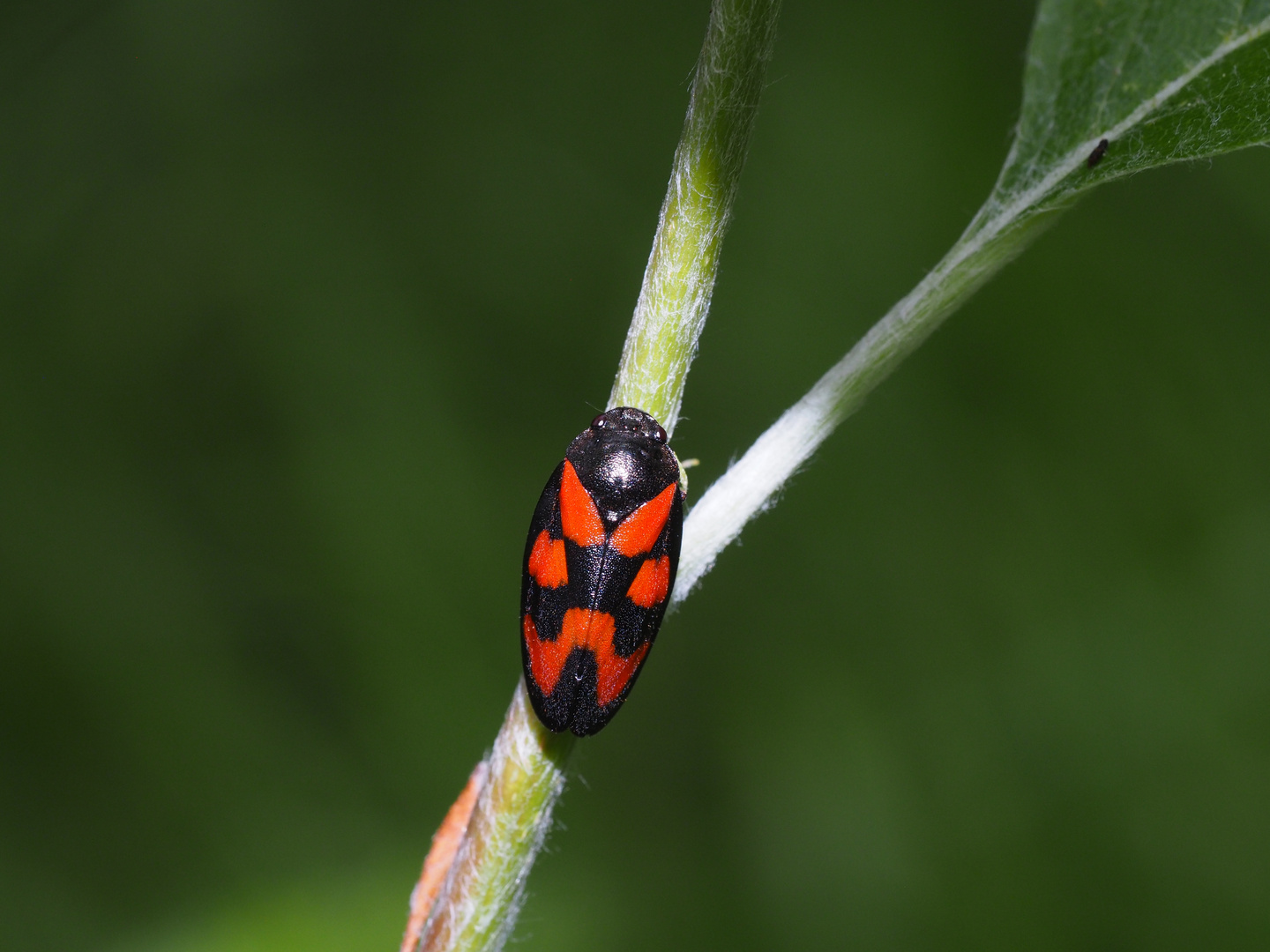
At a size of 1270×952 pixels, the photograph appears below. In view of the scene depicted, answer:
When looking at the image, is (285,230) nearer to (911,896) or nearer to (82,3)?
(82,3)

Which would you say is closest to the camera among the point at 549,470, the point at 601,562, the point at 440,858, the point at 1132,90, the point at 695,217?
the point at 1132,90

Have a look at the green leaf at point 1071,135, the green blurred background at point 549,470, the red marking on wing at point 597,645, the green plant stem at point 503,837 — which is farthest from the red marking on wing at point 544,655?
the green blurred background at point 549,470

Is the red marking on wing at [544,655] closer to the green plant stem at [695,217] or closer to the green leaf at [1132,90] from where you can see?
the green plant stem at [695,217]

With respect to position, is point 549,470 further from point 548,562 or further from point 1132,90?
point 1132,90

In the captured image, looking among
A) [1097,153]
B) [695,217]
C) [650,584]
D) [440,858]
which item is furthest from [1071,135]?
[440,858]

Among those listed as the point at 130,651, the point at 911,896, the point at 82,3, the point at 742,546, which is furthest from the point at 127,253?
the point at 911,896

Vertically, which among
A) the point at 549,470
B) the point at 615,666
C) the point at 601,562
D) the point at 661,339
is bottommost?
the point at 549,470
